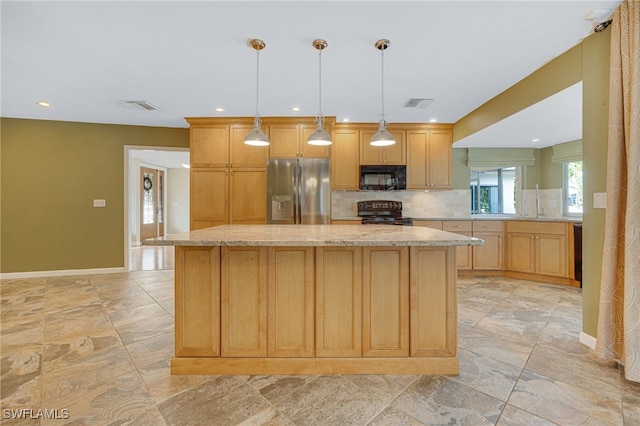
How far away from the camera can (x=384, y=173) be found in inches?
183

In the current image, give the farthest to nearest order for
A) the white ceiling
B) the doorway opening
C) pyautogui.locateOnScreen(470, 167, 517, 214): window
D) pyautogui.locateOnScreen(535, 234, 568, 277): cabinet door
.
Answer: the doorway opening, pyautogui.locateOnScreen(470, 167, 517, 214): window, pyautogui.locateOnScreen(535, 234, 568, 277): cabinet door, the white ceiling

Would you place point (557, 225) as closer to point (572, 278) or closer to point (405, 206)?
point (572, 278)

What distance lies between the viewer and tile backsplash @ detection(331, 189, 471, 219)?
16.0 feet

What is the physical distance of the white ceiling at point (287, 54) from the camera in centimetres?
202

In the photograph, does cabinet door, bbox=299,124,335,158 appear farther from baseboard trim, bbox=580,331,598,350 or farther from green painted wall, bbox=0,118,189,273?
baseboard trim, bbox=580,331,598,350

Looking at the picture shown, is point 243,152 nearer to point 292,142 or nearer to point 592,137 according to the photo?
point 292,142

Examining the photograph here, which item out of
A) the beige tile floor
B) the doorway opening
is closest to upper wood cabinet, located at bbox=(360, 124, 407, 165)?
the beige tile floor

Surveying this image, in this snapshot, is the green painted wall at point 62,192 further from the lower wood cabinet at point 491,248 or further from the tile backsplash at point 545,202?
the tile backsplash at point 545,202

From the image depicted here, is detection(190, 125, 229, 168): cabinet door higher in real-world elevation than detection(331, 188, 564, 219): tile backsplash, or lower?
higher

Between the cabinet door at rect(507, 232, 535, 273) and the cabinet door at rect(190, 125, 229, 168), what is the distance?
4.42m

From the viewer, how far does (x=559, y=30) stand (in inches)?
87.3

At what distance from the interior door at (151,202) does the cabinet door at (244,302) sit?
7207 mm

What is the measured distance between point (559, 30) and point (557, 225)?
2678 millimetres

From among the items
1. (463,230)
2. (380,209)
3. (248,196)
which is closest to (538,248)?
(463,230)
